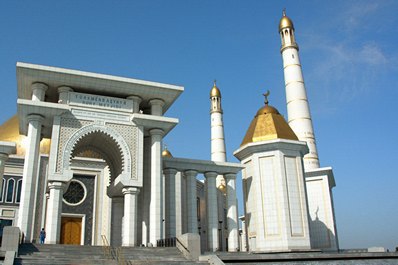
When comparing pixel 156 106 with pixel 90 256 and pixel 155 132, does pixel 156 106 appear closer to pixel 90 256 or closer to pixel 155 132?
pixel 155 132

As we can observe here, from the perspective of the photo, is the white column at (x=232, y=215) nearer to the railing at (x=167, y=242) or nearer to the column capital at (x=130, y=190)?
the railing at (x=167, y=242)

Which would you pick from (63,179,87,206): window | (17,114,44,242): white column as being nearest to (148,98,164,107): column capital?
(17,114,44,242): white column

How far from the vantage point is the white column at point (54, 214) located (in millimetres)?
17391

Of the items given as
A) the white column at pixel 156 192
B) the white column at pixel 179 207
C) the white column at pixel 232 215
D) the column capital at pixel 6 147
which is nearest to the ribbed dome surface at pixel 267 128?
the white column at pixel 232 215

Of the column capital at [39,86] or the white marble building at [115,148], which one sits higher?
the column capital at [39,86]

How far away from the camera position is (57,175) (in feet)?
59.7

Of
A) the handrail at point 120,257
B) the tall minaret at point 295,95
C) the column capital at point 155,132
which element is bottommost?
the handrail at point 120,257

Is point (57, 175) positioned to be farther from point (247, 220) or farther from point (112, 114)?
point (247, 220)

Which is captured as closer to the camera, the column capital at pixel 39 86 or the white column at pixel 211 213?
the column capital at pixel 39 86

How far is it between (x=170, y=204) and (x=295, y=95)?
16912 mm

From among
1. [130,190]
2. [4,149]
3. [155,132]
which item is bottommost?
[130,190]

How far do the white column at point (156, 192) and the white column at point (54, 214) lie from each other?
4272 mm

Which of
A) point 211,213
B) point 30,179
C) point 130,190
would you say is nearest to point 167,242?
point 130,190

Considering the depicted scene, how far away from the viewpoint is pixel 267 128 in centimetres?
2416
